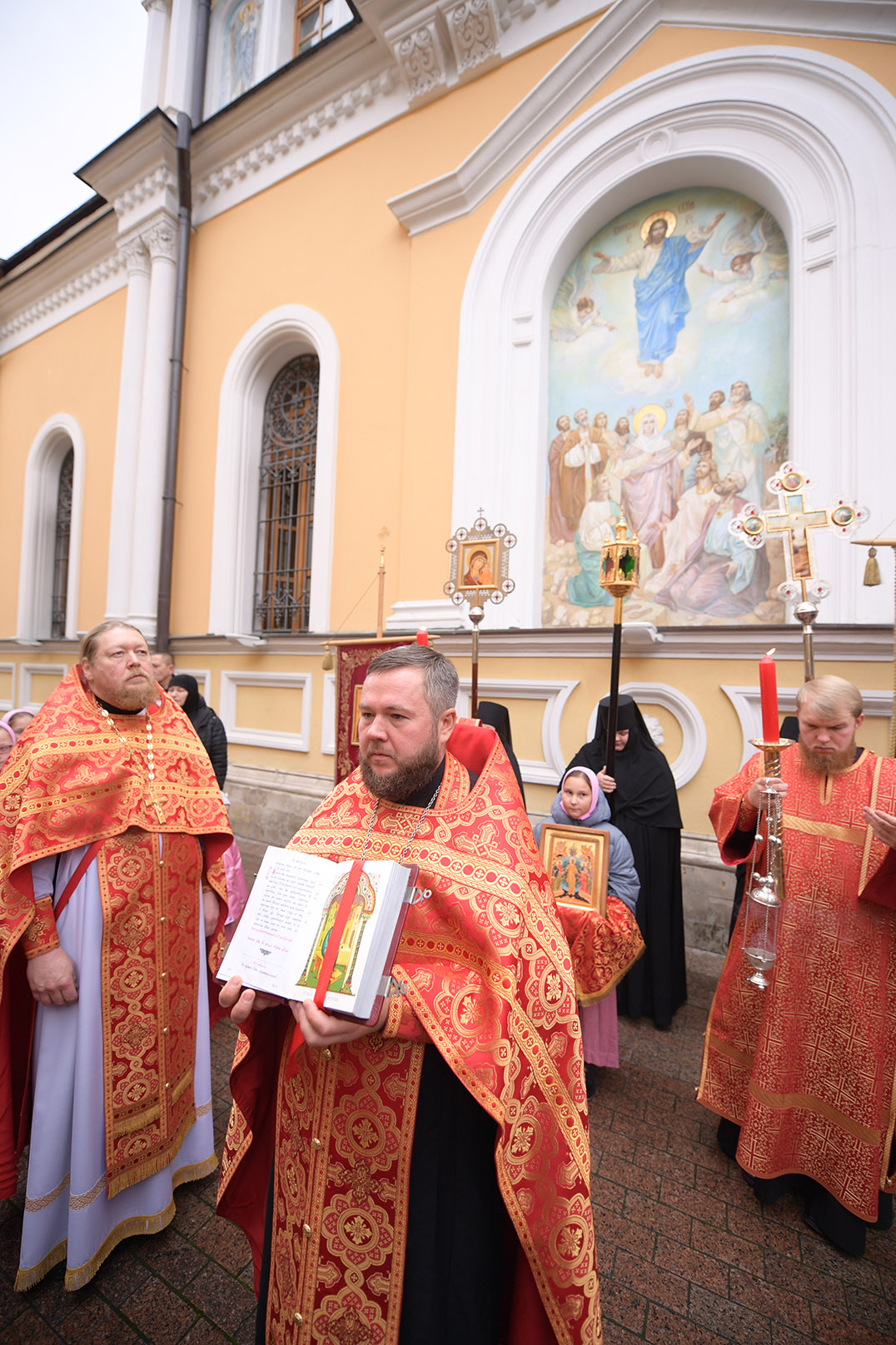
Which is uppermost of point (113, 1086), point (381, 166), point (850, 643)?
point (381, 166)

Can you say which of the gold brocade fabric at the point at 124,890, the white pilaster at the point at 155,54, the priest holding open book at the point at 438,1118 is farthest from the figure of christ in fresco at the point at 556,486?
the white pilaster at the point at 155,54

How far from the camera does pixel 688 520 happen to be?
5.36 meters

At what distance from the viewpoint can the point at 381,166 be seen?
7145 millimetres

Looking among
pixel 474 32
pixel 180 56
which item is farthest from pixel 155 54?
pixel 474 32

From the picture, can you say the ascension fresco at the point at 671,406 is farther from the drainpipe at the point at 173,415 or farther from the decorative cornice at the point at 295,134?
the drainpipe at the point at 173,415

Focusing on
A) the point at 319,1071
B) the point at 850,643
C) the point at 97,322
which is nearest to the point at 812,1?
the point at 850,643

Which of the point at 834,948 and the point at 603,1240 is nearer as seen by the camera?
the point at 603,1240

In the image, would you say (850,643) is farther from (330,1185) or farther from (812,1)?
(812,1)

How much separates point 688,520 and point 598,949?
12.1 feet

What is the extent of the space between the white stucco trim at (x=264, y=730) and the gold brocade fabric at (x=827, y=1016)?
18.4 ft

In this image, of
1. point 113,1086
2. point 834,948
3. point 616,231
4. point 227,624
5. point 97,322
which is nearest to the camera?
point 113,1086

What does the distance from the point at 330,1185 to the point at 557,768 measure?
4.32 metres

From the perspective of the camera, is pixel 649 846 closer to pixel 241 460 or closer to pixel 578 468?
pixel 578 468

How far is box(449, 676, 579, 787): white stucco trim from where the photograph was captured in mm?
5551
